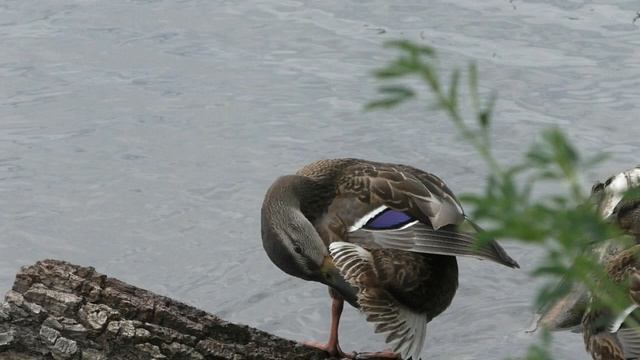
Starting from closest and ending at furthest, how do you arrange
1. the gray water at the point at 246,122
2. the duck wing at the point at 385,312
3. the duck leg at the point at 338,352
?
the duck wing at the point at 385,312 < the duck leg at the point at 338,352 < the gray water at the point at 246,122

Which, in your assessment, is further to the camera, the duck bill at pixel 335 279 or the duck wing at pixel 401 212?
the duck bill at pixel 335 279

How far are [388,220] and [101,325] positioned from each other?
3.93 feet

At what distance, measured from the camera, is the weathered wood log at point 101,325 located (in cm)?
390

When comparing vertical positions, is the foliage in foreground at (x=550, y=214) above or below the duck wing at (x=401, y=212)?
above

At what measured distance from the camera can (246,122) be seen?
876 centimetres

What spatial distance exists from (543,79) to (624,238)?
8.19 m

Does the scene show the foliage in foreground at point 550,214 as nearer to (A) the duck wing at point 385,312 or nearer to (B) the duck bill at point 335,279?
(A) the duck wing at point 385,312

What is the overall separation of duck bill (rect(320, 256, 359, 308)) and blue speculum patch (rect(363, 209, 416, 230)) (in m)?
0.21

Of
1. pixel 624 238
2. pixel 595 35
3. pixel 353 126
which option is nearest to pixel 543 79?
pixel 595 35

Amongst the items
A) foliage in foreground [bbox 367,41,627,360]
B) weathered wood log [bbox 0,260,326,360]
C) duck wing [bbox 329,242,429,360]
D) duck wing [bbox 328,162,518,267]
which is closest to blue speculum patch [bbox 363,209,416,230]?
duck wing [bbox 328,162,518,267]

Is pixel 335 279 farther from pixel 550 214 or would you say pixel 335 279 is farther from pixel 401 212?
pixel 550 214

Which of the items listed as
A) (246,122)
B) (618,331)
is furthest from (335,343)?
(246,122)

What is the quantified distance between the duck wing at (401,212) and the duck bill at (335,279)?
5.4 inches

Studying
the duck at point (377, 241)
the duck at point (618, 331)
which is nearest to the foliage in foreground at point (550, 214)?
the duck at point (618, 331)
